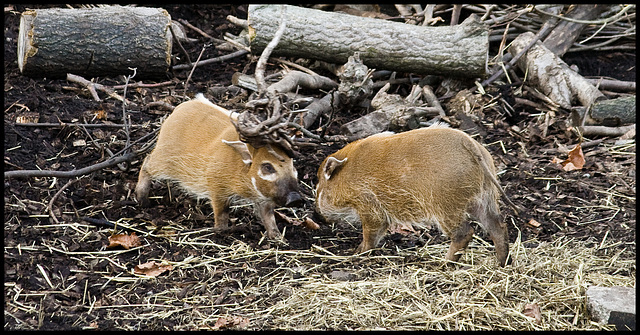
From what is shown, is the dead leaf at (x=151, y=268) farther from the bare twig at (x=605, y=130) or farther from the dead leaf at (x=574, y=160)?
the bare twig at (x=605, y=130)

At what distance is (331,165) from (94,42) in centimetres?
344

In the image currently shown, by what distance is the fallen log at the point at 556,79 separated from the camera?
777 cm

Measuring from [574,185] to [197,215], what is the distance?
3.45 m

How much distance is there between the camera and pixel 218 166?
18.6 ft

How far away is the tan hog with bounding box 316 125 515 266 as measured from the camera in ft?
16.4

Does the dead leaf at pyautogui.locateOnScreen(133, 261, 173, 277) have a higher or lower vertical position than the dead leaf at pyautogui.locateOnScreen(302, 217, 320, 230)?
higher

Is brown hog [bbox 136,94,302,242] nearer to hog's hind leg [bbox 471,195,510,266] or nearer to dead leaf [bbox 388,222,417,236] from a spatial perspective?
dead leaf [bbox 388,222,417,236]

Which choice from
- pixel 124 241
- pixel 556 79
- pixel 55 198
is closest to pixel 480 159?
pixel 124 241

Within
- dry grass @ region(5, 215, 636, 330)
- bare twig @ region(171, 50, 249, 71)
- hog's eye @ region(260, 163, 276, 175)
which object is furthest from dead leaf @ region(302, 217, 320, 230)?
bare twig @ region(171, 50, 249, 71)

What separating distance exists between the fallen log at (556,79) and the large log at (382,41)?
0.64m

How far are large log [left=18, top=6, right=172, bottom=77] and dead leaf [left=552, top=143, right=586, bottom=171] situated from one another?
4.32 meters

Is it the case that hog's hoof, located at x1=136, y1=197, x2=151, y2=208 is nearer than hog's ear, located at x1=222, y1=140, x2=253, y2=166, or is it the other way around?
hog's ear, located at x1=222, y1=140, x2=253, y2=166

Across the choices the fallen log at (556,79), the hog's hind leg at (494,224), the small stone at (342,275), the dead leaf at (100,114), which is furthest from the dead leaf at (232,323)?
the fallen log at (556,79)

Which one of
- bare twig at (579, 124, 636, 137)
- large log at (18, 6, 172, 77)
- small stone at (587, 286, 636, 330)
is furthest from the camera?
large log at (18, 6, 172, 77)
